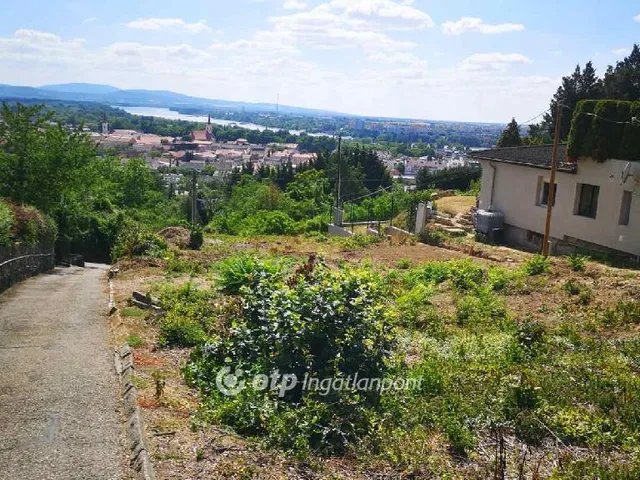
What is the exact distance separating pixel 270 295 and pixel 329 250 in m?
14.6

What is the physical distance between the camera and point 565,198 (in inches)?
814

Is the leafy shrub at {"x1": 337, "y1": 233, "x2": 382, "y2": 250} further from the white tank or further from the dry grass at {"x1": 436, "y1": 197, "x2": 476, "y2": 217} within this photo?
the dry grass at {"x1": 436, "y1": 197, "x2": 476, "y2": 217}

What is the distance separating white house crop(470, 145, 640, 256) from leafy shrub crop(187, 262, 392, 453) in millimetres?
14331

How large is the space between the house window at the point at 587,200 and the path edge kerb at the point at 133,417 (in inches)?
665

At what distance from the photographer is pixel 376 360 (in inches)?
272

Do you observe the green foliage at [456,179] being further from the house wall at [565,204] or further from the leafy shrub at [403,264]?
the leafy shrub at [403,264]

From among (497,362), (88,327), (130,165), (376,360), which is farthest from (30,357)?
(130,165)

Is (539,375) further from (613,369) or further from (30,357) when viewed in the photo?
(30,357)

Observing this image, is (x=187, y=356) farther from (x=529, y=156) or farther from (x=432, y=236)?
(x=529, y=156)

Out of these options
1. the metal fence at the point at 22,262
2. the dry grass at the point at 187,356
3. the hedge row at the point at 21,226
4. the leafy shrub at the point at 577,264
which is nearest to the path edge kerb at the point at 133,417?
the dry grass at the point at 187,356

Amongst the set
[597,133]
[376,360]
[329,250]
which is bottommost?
[329,250]

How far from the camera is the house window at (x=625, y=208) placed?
60.8ft

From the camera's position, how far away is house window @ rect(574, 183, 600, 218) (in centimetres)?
1986

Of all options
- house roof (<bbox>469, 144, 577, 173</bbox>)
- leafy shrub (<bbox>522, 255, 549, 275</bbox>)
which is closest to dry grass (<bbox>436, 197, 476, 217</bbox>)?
house roof (<bbox>469, 144, 577, 173</bbox>)
